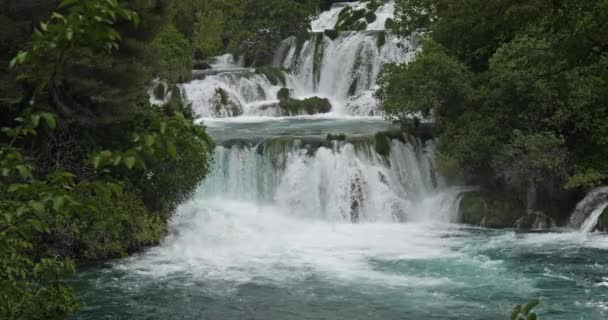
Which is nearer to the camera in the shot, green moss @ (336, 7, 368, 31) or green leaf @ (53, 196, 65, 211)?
green leaf @ (53, 196, 65, 211)

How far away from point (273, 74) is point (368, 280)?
18.2 metres

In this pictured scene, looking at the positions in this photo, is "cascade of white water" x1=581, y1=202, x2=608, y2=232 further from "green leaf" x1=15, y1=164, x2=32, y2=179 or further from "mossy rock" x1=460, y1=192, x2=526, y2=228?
"green leaf" x1=15, y1=164, x2=32, y2=179

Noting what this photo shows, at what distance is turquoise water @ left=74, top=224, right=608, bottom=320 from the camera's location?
37.0 ft

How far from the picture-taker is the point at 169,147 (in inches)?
117

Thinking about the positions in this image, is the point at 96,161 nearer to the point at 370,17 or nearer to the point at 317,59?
the point at 317,59

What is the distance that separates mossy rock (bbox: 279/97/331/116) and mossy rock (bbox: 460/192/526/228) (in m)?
10.3

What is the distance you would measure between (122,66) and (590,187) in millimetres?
10769

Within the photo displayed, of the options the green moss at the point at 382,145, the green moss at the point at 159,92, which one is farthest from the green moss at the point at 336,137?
the green moss at the point at 159,92

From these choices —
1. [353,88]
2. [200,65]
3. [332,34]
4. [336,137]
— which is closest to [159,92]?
[200,65]

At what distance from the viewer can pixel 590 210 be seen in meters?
16.5

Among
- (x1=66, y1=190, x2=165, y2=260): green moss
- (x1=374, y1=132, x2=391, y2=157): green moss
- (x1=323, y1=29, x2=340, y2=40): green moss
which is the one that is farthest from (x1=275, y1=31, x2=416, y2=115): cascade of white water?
(x1=66, y1=190, x2=165, y2=260): green moss

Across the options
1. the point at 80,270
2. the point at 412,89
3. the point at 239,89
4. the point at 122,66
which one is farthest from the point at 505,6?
the point at 239,89

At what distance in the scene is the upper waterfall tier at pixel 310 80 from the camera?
27344 mm

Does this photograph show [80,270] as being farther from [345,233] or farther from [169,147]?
[169,147]
